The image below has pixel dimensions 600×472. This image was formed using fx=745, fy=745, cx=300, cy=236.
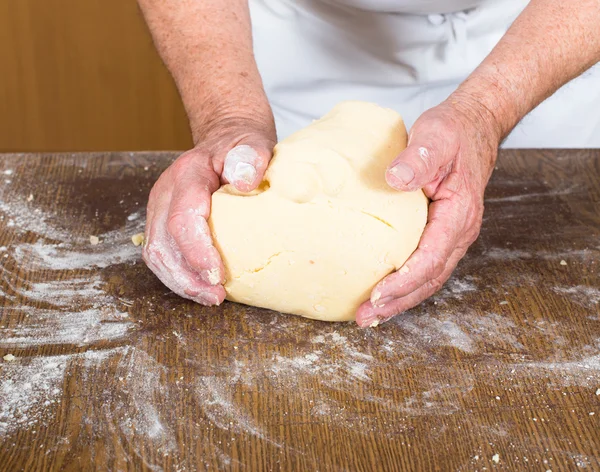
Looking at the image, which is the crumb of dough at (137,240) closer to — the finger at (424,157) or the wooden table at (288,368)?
the wooden table at (288,368)

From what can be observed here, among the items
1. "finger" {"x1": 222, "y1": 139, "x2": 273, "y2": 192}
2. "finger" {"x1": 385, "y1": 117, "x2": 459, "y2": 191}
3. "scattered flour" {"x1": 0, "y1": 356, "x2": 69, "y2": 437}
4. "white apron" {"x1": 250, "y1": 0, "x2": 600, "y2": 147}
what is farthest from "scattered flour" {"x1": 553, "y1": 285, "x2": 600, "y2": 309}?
"scattered flour" {"x1": 0, "y1": 356, "x2": 69, "y2": 437}

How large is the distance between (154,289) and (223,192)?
0.29m

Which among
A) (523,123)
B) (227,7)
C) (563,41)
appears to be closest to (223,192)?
(227,7)

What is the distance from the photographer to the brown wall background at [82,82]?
3.33m

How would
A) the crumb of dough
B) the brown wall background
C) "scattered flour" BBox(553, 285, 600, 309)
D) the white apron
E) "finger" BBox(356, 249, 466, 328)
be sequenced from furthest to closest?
1. the brown wall background
2. the white apron
3. the crumb of dough
4. "scattered flour" BBox(553, 285, 600, 309)
5. "finger" BBox(356, 249, 466, 328)

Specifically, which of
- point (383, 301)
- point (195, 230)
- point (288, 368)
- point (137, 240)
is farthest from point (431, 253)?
point (137, 240)

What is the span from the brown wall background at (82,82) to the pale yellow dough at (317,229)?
2.05 metres

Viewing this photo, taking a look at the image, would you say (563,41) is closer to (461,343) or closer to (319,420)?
(461,343)

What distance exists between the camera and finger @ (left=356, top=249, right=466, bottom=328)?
57.9 inches

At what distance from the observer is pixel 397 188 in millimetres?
1382

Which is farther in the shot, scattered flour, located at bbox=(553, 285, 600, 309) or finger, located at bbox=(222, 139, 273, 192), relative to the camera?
scattered flour, located at bbox=(553, 285, 600, 309)

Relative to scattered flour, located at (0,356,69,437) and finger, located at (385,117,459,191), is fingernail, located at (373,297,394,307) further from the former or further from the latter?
scattered flour, located at (0,356,69,437)

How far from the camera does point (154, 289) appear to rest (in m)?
1.64

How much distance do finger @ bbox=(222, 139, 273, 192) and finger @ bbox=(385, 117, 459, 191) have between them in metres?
0.26
